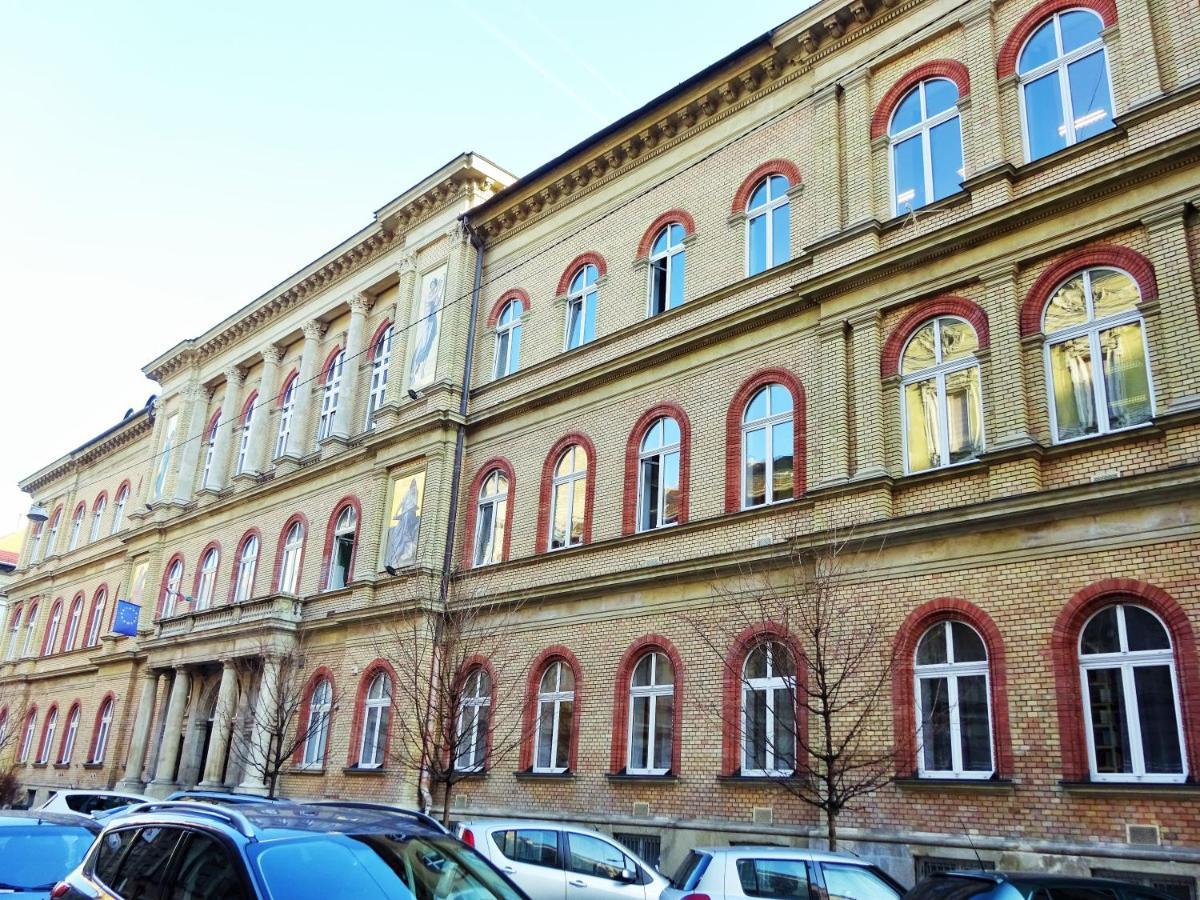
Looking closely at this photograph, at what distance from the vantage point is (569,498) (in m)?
22.9

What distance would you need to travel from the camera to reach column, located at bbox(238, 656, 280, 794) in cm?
2681

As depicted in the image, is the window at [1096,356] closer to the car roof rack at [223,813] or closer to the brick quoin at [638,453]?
the brick quoin at [638,453]

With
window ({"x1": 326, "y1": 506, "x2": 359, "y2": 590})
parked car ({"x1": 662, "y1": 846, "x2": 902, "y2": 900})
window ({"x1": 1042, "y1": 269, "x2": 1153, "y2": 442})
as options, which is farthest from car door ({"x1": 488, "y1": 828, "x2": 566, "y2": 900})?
window ({"x1": 326, "y1": 506, "x2": 359, "y2": 590})

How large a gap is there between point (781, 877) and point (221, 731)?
71.5ft

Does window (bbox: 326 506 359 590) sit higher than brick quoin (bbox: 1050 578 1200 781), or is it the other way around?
window (bbox: 326 506 359 590)

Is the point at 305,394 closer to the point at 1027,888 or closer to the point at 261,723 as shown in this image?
the point at 261,723

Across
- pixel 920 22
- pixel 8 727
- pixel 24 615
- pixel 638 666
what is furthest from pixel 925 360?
pixel 24 615

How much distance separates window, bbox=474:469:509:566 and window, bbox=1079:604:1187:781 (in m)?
13.7

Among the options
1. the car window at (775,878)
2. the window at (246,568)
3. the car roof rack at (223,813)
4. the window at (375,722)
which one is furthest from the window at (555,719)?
the window at (246,568)

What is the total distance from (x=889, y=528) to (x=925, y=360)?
2.97 meters

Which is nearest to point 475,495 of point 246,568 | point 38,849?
point 246,568

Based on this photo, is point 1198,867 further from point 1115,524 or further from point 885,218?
point 885,218

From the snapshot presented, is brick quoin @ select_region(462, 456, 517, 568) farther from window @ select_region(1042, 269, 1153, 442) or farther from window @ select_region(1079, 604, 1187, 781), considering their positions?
window @ select_region(1079, 604, 1187, 781)

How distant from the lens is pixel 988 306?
1598cm
